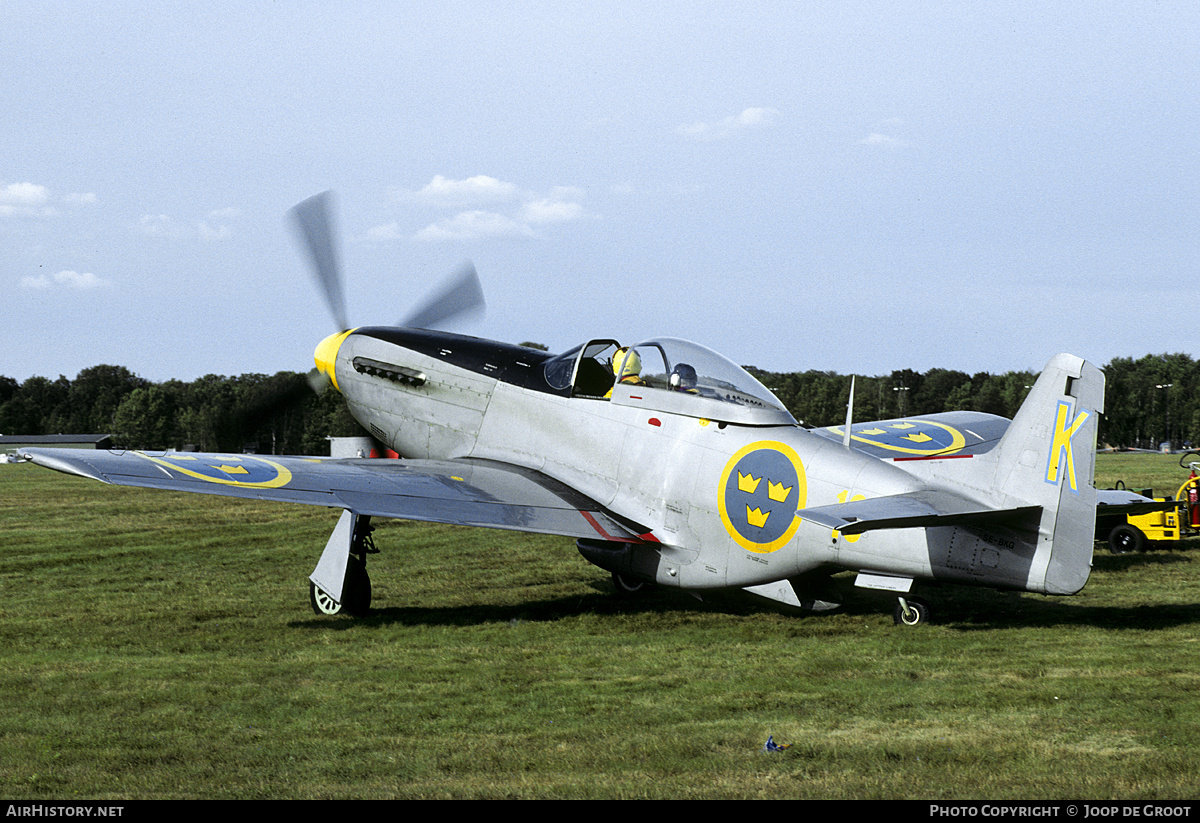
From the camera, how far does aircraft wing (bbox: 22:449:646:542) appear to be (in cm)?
866

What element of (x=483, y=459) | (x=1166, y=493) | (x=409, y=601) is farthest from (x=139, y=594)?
(x=1166, y=493)

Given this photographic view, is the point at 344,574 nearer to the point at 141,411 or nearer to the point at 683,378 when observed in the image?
the point at 683,378

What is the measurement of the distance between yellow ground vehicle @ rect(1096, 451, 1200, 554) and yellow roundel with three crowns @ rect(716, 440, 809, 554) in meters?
7.80

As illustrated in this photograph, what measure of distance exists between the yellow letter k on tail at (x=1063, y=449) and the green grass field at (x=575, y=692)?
1.32m

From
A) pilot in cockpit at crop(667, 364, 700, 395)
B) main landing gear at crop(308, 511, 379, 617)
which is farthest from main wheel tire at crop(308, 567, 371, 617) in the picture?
pilot in cockpit at crop(667, 364, 700, 395)

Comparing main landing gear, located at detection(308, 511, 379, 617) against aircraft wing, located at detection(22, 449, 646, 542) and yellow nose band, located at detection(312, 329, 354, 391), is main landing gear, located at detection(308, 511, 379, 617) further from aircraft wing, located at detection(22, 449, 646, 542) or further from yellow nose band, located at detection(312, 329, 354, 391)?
yellow nose band, located at detection(312, 329, 354, 391)

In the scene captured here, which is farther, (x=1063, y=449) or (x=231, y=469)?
(x=231, y=469)

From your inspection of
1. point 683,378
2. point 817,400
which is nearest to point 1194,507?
point 683,378

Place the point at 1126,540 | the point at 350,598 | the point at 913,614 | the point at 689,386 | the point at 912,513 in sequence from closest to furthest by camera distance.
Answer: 1. the point at 912,513
2. the point at 913,614
3. the point at 689,386
4. the point at 350,598
5. the point at 1126,540

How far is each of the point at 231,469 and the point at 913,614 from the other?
20.2 ft

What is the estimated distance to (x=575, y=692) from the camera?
668 cm

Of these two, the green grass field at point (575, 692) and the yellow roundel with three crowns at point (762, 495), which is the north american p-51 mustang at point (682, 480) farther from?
the green grass field at point (575, 692)

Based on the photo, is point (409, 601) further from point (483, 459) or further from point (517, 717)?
point (517, 717)

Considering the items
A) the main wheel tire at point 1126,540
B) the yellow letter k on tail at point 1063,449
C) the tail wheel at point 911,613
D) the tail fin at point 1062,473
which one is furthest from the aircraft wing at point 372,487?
the main wheel tire at point 1126,540
